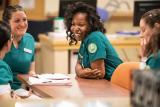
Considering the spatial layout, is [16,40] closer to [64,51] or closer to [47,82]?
[47,82]

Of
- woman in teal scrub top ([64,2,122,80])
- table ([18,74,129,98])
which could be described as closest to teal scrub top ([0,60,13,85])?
table ([18,74,129,98])

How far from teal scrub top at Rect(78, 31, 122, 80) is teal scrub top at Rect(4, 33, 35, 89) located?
48cm

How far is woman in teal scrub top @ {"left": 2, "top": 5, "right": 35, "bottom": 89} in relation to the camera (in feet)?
10.1

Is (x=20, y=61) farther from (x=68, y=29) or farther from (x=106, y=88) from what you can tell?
(x=106, y=88)

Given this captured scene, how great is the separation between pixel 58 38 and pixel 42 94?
2.27m

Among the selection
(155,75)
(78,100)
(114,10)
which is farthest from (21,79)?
(114,10)

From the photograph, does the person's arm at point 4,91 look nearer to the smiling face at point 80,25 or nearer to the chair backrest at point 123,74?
the chair backrest at point 123,74

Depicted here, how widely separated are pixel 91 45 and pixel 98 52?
0.08 metres

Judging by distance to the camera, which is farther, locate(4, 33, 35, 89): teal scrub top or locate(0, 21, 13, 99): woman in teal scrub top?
locate(4, 33, 35, 89): teal scrub top

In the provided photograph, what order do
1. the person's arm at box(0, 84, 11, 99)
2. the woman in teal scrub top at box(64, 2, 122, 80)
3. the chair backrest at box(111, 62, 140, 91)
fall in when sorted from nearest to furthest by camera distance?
the person's arm at box(0, 84, 11, 99) < the chair backrest at box(111, 62, 140, 91) < the woman in teal scrub top at box(64, 2, 122, 80)

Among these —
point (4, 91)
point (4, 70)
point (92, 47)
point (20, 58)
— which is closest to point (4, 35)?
point (4, 70)

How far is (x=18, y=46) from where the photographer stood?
3.13m

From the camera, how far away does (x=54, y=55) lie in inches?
180

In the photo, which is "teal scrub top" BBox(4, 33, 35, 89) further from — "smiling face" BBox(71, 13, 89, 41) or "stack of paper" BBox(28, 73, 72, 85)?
"smiling face" BBox(71, 13, 89, 41)
